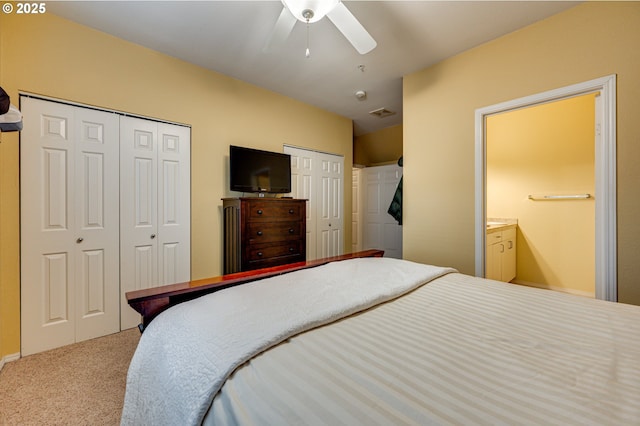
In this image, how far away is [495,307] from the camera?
3.77ft

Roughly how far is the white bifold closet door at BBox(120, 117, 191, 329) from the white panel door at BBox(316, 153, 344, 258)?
1.91m

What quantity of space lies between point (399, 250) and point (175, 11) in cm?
428

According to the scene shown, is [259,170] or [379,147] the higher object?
[379,147]

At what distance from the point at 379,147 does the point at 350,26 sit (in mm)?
3555

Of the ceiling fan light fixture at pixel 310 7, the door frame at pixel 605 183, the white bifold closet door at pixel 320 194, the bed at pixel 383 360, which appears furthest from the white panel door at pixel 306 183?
the door frame at pixel 605 183

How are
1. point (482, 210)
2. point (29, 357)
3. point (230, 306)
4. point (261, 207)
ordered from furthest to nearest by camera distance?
point (261, 207), point (482, 210), point (29, 357), point (230, 306)

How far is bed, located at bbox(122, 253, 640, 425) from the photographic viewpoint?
0.57 metres

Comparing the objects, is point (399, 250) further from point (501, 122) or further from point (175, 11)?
point (175, 11)

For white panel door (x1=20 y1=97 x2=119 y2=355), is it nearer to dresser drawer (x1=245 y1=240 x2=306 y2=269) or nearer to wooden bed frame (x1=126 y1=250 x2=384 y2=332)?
dresser drawer (x1=245 y1=240 x2=306 y2=269)

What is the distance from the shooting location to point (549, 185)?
11.6 feet

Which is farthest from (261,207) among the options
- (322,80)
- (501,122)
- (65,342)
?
(501,122)

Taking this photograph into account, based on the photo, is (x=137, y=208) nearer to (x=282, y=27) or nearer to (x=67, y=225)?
(x=67, y=225)

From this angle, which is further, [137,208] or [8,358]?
[137,208]

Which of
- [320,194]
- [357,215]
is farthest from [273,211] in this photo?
[357,215]
